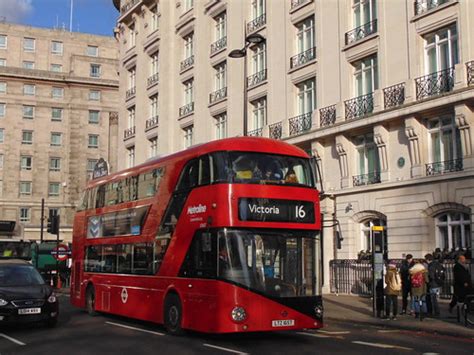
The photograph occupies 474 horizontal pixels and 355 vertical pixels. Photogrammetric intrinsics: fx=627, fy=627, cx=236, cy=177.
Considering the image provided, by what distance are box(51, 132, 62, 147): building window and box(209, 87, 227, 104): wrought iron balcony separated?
44582 mm

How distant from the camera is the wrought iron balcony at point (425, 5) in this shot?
23.4 m

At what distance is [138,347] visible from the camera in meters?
11.8

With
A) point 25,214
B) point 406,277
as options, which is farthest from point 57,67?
point 406,277

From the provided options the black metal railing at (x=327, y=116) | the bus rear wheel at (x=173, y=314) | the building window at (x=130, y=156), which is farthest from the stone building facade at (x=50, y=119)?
the bus rear wheel at (x=173, y=314)

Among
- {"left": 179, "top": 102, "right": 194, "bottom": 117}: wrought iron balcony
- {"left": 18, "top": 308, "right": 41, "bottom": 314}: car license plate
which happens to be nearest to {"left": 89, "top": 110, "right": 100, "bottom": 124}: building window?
{"left": 179, "top": 102, "right": 194, "bottom": 117}: wrought iron balcony

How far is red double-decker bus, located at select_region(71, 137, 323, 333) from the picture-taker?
12.0 meters

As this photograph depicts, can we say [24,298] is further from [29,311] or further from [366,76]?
[366,76]

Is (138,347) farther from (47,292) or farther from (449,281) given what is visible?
(449,281)

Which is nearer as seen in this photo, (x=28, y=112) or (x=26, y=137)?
(x=26, y=137)

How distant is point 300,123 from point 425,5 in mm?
8192

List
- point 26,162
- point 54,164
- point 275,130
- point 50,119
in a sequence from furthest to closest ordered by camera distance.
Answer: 1. point 50,119
2. point 54,164
3. point 26,162
4. point 275,130

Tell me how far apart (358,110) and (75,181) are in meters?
56.3

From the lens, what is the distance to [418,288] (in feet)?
55.5

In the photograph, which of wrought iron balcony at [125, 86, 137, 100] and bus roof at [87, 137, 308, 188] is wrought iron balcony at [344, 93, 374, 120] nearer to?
bus roof at [87, 137, 308, 188]
